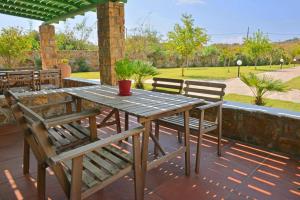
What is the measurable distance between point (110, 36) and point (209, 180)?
331cm

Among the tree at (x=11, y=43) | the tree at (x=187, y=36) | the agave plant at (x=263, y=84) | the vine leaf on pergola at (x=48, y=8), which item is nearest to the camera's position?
the agave plant at (x=263, y=84)

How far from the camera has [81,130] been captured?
6.66 feet

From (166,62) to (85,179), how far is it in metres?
17.5

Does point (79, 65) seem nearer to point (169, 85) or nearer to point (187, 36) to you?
point (187, 36)

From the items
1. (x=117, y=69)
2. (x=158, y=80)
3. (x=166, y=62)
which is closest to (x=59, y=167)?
(x=117, y=69)

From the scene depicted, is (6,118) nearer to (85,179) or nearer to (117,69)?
(117,69)

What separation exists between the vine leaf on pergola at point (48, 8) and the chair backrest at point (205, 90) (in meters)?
2.64

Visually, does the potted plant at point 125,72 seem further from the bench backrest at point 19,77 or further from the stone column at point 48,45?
the stone column at point 48,45

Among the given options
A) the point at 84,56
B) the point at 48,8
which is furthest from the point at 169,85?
the point at 84,56

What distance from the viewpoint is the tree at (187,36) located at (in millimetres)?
12906

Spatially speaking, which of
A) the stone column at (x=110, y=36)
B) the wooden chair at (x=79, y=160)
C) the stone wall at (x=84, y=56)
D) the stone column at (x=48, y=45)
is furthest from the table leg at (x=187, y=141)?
the stone wall at (x=84, y=56)

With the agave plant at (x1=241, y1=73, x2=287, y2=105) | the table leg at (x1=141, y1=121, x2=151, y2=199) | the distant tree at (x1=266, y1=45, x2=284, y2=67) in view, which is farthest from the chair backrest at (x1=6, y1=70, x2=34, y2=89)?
the distant tree at (x1=266, y1=45, x2=284, y2=67)

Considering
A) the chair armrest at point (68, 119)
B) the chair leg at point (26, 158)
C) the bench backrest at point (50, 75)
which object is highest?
the bench backrest at point (50, 75)

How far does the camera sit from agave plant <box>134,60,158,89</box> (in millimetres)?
2460
